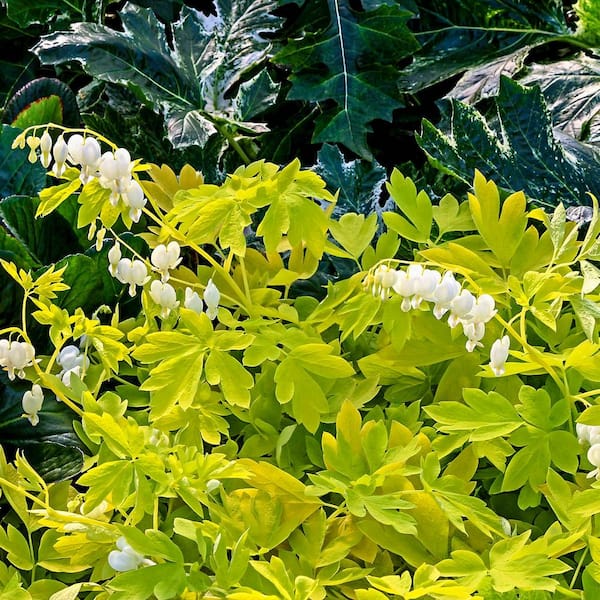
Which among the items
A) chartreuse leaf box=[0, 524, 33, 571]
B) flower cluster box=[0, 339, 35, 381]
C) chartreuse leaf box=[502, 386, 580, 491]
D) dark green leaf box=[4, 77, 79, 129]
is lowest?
chartreuse leaf box=[0, 524, 33, 571]

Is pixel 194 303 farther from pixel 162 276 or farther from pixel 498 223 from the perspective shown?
pixel 498 223

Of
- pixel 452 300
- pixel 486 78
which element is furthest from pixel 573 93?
pixel 452 300

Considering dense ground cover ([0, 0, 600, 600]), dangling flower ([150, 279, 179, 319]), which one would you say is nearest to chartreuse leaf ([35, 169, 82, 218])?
dense ground cover ([0, 0, 600, 600])

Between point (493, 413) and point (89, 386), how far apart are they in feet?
1.15

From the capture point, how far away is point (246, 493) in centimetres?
61

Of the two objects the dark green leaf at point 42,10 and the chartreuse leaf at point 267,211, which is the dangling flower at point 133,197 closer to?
the chartreuse leaf at point 267,211

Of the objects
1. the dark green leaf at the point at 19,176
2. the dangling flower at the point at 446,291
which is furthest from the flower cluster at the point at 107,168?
the dark green leaf at the point at 19,176

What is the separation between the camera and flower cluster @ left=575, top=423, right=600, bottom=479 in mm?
547

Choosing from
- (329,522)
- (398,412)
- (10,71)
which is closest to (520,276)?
(398,412)

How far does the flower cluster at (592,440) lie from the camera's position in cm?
55

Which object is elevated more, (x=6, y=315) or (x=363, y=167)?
(x=363, y=167)

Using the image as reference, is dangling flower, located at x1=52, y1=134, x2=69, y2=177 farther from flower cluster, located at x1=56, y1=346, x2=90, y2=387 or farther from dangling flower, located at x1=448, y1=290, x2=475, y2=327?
dangling flower, located at x1=448, y1=290, x2=475, y2=327

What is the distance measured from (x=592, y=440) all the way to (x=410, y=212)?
25cm

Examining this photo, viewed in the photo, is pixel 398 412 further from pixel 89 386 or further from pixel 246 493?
pixel 89 386
